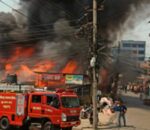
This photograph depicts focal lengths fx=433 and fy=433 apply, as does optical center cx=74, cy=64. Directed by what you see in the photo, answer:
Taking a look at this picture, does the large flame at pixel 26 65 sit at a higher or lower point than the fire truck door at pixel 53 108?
higher

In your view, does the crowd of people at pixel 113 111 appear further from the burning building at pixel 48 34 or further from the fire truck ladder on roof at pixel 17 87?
the burning building at pixel 48 34

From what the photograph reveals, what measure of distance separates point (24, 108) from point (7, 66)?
3506 cm

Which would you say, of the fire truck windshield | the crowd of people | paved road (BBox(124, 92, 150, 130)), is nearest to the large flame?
paved road (BBox(124, 92, 150, 130))

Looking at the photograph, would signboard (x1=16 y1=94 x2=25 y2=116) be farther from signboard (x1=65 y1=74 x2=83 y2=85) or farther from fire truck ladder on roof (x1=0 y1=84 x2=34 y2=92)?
signboard (x1=65 y1=74 x2=83 y2=85)

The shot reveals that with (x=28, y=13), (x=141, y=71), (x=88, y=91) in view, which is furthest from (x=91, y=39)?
(x=141, y=71)

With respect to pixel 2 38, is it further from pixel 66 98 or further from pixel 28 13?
pixel 66 98

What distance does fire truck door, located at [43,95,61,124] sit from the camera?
2331 cm

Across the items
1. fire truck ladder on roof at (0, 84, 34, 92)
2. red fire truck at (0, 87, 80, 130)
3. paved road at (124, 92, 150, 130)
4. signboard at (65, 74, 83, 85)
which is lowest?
paved road at (124, 92, 150, 130)

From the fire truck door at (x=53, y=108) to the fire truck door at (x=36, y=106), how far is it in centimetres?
42

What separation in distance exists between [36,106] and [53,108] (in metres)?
1.22

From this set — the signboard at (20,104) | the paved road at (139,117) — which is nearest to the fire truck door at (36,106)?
the signboard at (20,104)

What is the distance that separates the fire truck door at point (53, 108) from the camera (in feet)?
76.5

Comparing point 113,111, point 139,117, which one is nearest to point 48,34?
point 139,117

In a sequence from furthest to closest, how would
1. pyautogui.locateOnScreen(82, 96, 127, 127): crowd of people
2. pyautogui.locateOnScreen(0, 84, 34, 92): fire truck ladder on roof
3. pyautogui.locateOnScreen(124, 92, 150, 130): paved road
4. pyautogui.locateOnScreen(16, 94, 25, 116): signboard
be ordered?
pyautogui.locateOnScreen(124, 92, 150, 130): paved road < pyautogui.locateOnScreen(82, 96, 127, 127): crowd of people < pyautogui.locateOnScreen(0, 84, 34, 92): fire truck ladder on roof < pyautogui.locateOnScreen(16, 94, 25, 116): signboard
